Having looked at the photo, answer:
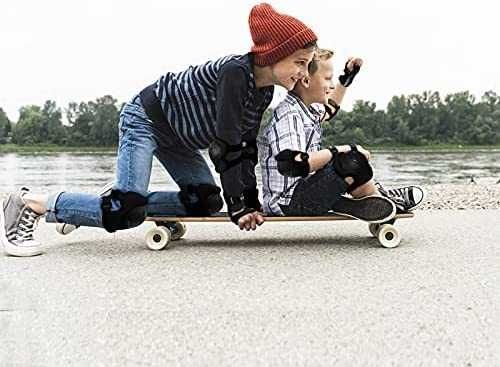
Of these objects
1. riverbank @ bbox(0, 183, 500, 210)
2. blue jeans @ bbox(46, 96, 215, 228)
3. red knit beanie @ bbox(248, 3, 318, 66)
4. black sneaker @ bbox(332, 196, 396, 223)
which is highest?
red knit beanie @ bbox(248, 3, 318, 66)

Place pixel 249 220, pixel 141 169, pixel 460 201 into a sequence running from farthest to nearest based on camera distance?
pixel 460 201
pixel 141 169
pixel 249 220

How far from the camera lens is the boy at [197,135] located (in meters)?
3.03

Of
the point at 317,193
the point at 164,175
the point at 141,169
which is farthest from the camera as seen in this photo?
the point at 164,175

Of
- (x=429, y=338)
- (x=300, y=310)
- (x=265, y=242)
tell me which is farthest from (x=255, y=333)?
(x=265, y=242)

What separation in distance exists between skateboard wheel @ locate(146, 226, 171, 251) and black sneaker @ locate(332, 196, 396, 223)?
0.87 m

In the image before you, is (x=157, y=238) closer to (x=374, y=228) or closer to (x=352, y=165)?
(x=352, y=165)

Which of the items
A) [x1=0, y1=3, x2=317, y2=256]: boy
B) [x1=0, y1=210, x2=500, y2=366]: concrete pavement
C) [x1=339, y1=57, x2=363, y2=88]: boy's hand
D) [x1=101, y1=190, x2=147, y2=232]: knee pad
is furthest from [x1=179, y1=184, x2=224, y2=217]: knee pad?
[x1=339, y1=57, x2=363, y2=88]: boy's hand

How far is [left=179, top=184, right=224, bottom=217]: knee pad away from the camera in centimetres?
351

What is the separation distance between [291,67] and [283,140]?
1.29ft

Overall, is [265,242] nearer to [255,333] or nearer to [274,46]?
[274,46]

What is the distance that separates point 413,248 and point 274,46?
1.16m

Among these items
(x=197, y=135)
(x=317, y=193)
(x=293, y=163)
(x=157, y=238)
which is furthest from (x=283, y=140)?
(x=157, y=238)

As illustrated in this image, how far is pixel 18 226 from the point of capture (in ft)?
10.9

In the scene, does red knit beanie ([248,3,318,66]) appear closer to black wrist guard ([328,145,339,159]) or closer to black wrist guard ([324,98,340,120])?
black wrist guard ([328,145,339,159])
